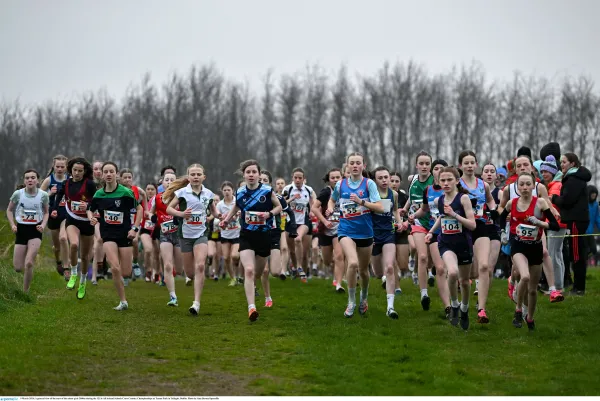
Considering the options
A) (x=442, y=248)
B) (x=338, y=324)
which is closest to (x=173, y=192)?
(x=338, y=324)

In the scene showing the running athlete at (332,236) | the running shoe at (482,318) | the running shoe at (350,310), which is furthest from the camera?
the running athlete at (332,236)

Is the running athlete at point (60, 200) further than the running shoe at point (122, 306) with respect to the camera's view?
Yes

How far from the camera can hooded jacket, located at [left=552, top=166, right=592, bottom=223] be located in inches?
639

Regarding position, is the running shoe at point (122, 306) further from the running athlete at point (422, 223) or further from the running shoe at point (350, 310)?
the running athlete at point (422, 223)

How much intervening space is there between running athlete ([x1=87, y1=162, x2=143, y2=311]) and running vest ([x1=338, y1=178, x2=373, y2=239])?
3606 mm

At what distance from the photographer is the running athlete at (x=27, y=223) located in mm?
15961

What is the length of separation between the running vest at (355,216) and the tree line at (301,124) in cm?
4425

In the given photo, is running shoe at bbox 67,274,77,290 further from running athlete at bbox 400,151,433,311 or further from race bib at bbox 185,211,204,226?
running athlete at bbox 400,151,433,311

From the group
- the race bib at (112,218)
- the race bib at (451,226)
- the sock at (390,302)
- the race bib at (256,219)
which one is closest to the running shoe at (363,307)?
the sock at (390,302)

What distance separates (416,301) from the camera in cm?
1594

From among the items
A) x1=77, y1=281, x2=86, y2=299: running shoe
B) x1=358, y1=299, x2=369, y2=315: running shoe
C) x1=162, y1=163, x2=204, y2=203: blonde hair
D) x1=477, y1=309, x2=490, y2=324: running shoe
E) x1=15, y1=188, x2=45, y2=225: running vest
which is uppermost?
x1=162, y1=163, x2=204, y2=203: blonde hair

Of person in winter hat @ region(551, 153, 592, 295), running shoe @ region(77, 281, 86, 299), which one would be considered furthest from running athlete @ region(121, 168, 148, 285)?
person in winter hat @ region(551, 153, 592, 295)

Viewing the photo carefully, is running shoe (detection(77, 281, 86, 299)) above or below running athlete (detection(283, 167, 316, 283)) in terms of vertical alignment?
below

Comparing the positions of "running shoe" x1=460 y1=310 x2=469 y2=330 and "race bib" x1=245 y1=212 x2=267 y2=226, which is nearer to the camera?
"running shoe" x1=460 y1=310 x2=469 y2=330
